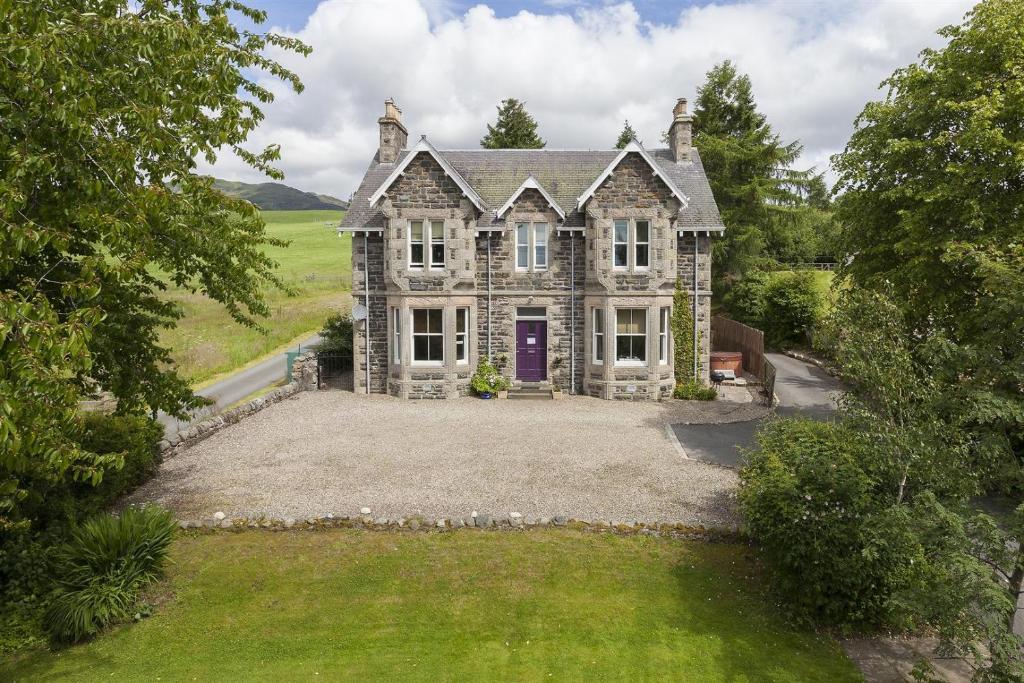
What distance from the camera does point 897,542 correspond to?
7887 mm

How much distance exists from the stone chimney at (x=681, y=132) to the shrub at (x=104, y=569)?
24.4 meters

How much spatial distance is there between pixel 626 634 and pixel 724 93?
45675mm

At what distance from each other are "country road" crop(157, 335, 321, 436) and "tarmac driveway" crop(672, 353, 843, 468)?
1590 cm

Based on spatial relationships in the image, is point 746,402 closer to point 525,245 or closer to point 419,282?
point 525,245

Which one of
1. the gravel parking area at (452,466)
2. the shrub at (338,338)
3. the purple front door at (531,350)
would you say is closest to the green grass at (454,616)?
the gravel parking area at (452,466)

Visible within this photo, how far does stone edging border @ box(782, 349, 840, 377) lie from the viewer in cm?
2826

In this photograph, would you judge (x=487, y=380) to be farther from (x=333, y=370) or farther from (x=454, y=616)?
(x=454, y=616)

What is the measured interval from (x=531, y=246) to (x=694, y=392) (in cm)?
862

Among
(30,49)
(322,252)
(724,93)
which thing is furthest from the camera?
(322,252)

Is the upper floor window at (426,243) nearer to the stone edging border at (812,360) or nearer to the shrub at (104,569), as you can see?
the shrub at (104,569)

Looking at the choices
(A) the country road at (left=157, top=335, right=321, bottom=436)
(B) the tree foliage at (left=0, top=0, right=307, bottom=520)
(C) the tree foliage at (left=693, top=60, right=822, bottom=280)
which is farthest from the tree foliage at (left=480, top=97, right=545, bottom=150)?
(B) the tree foliage at (left=0, top=0, right=307, bottom=520)

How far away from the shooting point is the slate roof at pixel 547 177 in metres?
24.2

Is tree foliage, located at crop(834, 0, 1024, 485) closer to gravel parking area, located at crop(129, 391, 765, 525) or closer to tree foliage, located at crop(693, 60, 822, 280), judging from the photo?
gravel parking area, located at crop(129, 391, 765, 525)

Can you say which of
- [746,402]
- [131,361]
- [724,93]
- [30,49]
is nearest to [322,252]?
[724,93]
